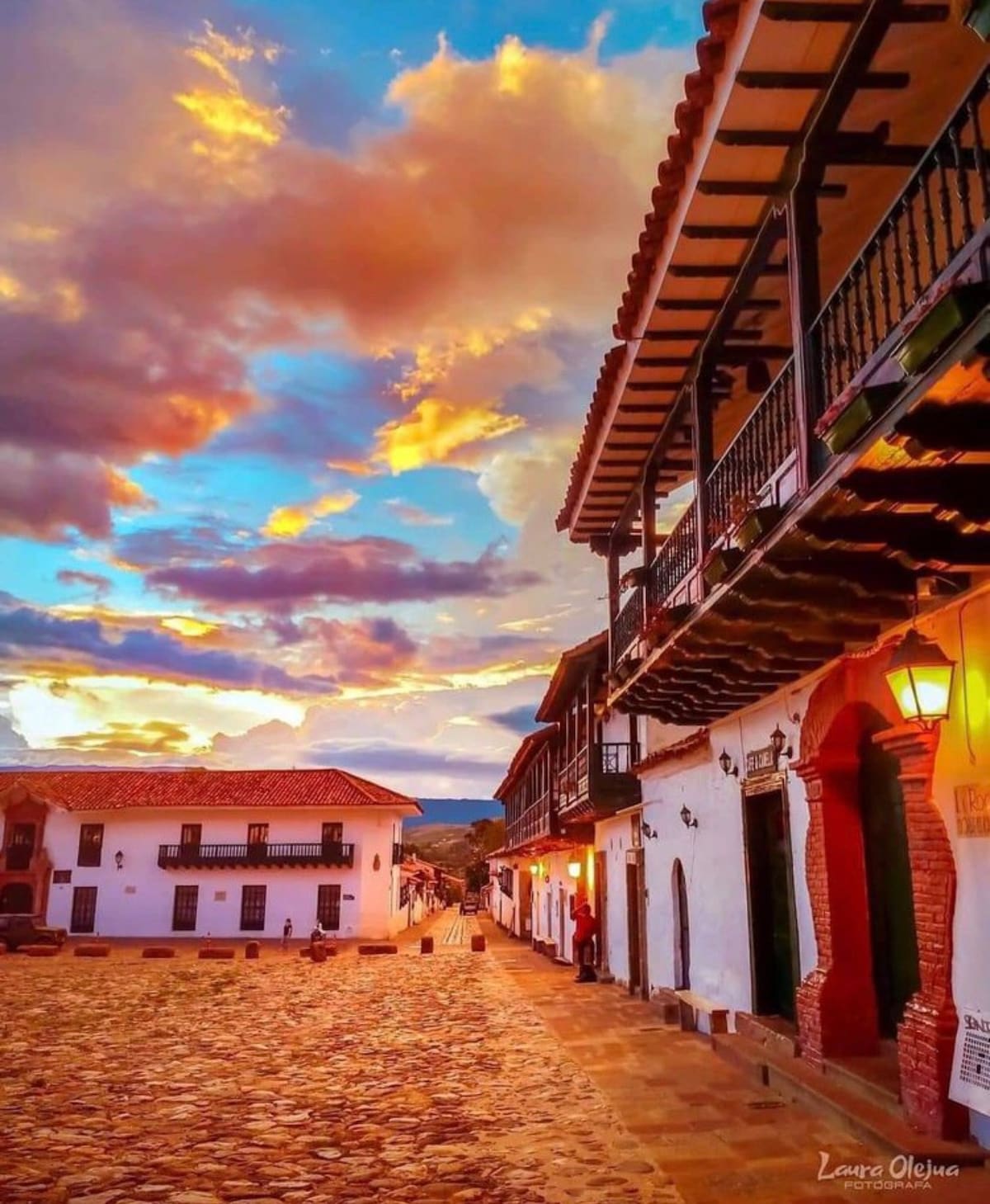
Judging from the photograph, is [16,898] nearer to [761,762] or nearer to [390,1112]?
[390,1112]

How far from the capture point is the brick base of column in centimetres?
562

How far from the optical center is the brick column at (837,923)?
748 cm

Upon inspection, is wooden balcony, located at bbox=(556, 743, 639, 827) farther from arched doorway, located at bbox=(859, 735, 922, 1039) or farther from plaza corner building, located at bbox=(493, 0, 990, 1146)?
arched doorway, located at bbox=(859, 735, 922, 1039)

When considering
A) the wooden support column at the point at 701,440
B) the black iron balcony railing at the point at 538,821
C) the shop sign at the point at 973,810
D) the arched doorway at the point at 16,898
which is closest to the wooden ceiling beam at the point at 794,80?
the wooden support column at the point at 701,440

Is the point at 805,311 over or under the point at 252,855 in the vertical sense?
over

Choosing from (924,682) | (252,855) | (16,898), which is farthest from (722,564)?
(16,898)

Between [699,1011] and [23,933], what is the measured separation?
26091 mm

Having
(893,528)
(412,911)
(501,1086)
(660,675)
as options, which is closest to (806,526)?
(893,528)

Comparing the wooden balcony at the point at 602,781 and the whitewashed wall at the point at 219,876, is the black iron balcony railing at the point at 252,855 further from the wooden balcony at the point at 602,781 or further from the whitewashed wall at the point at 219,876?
the wooden balcony at the point at 602,781

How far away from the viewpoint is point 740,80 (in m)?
5.14

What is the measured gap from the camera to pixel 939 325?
130 inches

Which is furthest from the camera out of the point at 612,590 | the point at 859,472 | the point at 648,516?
the point at 612,590

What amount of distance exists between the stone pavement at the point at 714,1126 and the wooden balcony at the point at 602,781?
17.5 feet

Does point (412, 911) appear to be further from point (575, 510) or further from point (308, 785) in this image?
point (575, 510)
